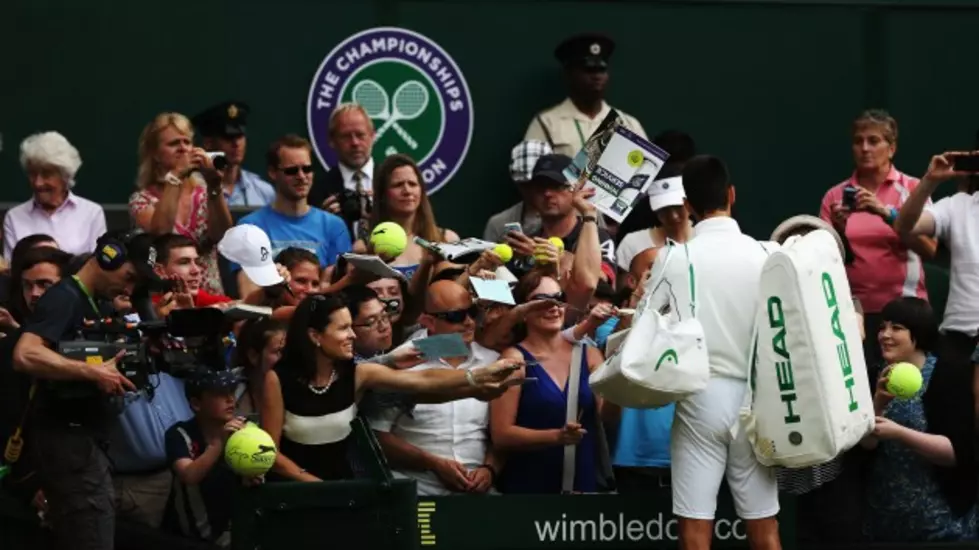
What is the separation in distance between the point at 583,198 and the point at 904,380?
1.90 m

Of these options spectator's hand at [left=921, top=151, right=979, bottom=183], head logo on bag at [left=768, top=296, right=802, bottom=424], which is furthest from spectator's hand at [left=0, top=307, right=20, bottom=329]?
spectator's hand at [left=921, top=151, right=979, bottom=183]

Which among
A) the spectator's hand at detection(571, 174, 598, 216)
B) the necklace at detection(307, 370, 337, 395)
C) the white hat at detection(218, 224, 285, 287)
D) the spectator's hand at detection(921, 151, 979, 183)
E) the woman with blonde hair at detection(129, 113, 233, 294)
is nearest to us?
the necklace at detection(307, 370, 337, 395)

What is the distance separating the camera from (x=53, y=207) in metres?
11.3

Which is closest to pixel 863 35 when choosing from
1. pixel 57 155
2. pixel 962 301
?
pixel 962 301

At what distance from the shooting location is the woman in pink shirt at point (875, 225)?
446 inches

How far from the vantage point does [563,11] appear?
13.0m

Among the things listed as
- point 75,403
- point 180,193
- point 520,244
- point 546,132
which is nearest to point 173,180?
point 180,193

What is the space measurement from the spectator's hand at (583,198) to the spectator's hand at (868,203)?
1.57 metres

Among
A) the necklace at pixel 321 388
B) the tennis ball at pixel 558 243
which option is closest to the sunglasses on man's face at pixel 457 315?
the tennis ball at pixel 558 243

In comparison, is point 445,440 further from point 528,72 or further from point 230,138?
point 528,72

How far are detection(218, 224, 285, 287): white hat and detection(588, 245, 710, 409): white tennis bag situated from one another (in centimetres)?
195

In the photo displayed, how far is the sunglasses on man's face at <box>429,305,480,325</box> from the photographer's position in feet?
32.6

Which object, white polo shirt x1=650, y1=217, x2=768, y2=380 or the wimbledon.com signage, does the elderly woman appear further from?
white polo shirt x1=650, y1=217, x2=768, y2=380

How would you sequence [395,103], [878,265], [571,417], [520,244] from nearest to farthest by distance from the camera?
[571,417], [520,244], [878,265], [395,103]
